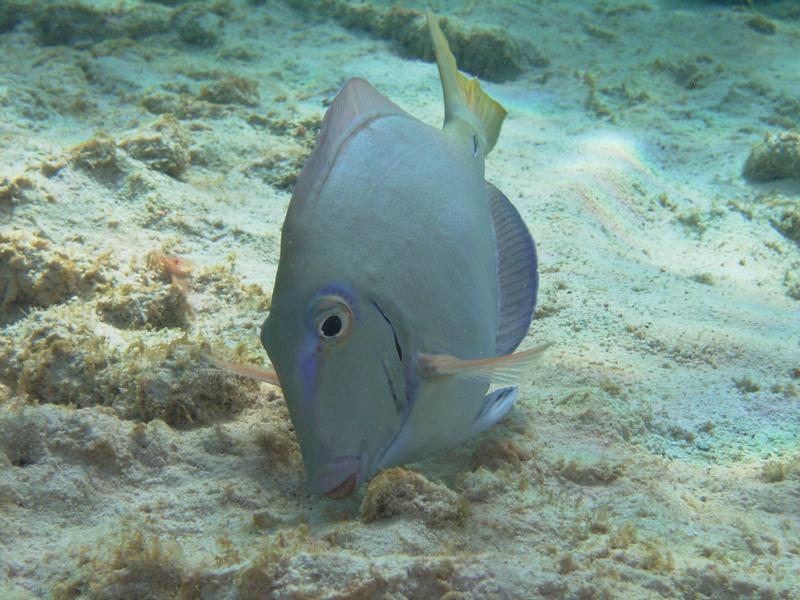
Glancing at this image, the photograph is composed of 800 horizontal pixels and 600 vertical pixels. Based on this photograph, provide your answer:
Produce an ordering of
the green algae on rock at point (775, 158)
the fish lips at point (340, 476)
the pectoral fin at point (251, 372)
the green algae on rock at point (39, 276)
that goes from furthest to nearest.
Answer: the green algae on rock at point (775, 158)
the green algae on rock at point (39, 276)
the pectoral fin at point (251, 372)
the fish lips at point (340, 476)

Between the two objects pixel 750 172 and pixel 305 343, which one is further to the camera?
pixel 750 172

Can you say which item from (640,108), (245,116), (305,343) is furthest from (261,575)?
(640,108)

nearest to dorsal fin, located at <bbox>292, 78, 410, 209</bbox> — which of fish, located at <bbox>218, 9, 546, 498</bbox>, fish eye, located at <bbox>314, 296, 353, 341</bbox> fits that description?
fish, located at <bbox>218, 9, 546, 498</bbox>

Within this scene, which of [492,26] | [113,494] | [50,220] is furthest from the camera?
[492,26]

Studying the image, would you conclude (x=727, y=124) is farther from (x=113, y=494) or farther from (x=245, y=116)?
(x=113, y=494)

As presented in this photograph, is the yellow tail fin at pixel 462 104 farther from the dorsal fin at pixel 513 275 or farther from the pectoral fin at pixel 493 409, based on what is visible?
the pectoral fin at pixel 493 409

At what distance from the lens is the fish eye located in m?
1.59

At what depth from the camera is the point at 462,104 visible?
97.2 inches

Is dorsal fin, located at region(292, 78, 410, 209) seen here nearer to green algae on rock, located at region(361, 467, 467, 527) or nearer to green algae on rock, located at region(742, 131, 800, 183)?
green algae on rock, located at region(361, 467, 467, 527)

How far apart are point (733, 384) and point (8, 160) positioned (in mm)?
4056

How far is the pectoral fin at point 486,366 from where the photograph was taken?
1652 mm

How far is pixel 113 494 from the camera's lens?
188 centimetres

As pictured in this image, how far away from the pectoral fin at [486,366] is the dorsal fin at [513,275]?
2.13 ft

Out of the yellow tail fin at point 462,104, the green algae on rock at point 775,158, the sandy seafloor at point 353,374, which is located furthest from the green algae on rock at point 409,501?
the green algae on rock at point 775,158
